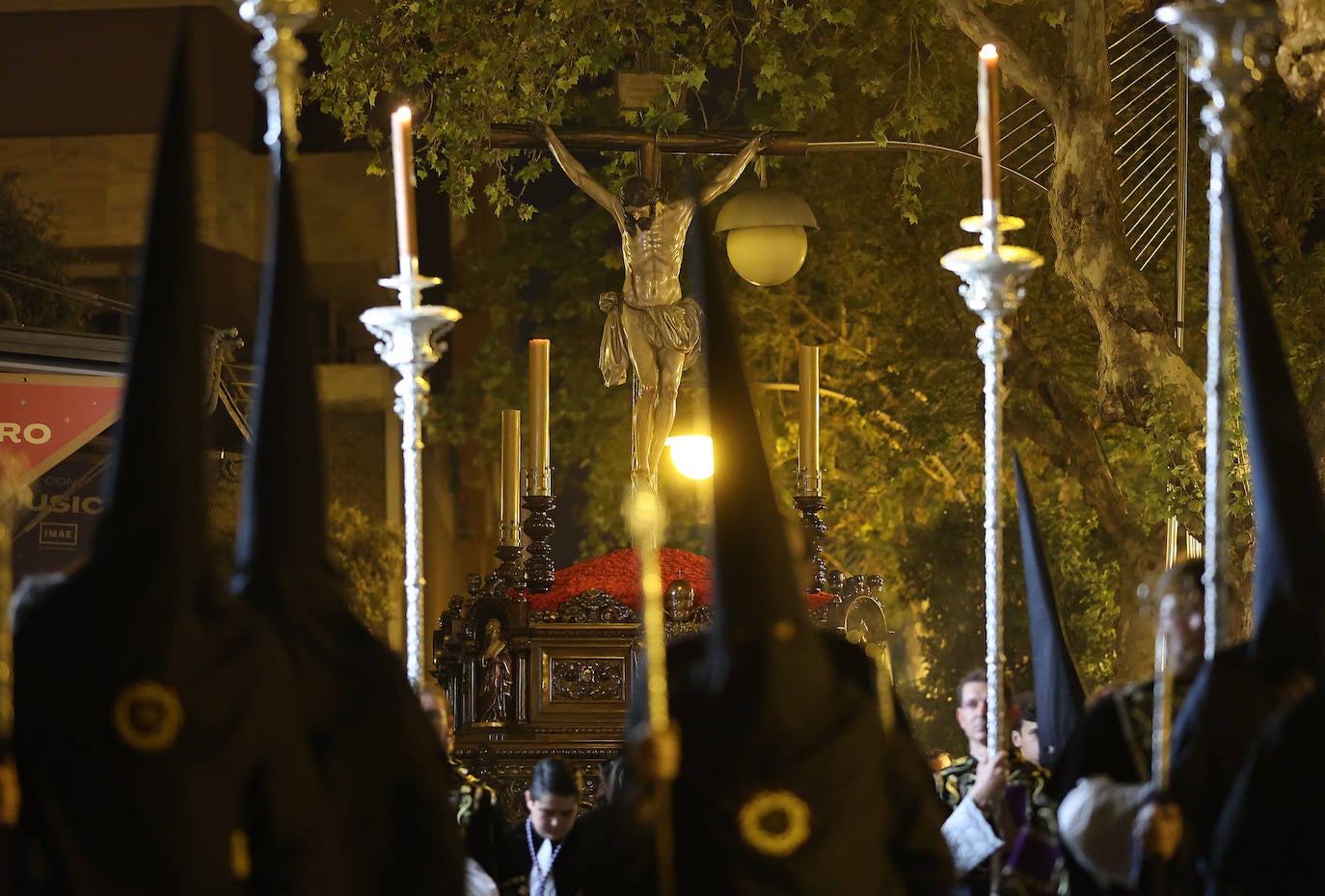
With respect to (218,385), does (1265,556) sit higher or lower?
lower

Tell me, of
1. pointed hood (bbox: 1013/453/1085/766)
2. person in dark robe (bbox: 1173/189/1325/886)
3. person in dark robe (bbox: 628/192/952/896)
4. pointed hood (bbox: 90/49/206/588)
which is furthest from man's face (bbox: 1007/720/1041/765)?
pointed hood (bbox: 90/49/206/588)

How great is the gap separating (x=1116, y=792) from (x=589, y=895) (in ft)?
3.84

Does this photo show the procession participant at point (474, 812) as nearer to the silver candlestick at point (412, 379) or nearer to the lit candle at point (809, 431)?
the silver candlestick at point (412, 379)

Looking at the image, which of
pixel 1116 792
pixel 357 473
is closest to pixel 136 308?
pixel 1116 792

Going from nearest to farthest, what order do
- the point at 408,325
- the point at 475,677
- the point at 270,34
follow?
the point at 270,34 < the point at 408,325 < the point at 475,677

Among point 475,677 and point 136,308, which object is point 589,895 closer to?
point 136,308

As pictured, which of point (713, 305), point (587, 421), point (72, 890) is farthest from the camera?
point (587, 421)

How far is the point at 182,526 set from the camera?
11.9 ft

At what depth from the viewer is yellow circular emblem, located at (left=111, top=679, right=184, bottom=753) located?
3537mm

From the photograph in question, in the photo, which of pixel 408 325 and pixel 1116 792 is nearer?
pixel 1116 792

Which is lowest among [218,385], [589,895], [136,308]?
[589,895]

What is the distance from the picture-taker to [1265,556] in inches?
167

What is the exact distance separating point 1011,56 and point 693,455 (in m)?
3.16

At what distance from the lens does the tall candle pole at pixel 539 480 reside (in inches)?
345
